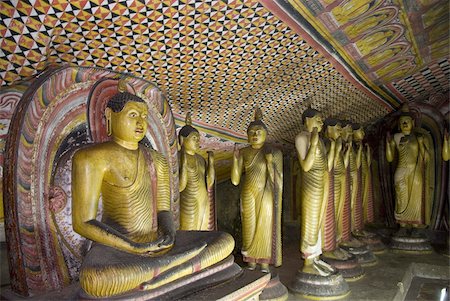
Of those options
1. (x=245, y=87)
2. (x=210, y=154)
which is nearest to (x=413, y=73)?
(x=245, y=87)

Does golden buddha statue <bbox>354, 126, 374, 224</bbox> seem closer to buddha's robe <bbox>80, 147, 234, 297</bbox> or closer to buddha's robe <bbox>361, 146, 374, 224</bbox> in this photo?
buddha's robe <bbox>361, 146, 374, 224</bbox>

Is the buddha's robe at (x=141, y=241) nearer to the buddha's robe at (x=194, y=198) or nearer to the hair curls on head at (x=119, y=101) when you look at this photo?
A: the hair curls on head at (x=119, y=101)

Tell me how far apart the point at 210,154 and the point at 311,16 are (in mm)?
1708

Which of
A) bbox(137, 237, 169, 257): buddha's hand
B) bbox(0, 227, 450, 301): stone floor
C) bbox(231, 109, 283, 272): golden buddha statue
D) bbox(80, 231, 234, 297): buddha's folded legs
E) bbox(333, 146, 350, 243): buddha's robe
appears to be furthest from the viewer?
bbox(333, 146, 350, 243): buddha's robe

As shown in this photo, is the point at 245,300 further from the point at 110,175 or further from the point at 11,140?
the point at 11,140

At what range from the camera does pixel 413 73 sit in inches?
261

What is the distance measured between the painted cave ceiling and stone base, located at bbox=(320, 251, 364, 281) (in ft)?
6.23

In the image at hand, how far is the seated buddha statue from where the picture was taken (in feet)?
8.94

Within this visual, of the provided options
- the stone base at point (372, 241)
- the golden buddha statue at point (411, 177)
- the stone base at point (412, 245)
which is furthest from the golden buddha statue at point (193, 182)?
the golden buddha statue at point (411, 177)

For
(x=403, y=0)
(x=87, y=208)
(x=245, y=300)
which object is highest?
(x=403, y=0)

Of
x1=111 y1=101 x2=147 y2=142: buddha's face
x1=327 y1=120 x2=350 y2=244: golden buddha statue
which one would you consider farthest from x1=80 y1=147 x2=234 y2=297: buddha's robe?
x1=327 y1=120 x2=350 y2=244: golden buddha statue

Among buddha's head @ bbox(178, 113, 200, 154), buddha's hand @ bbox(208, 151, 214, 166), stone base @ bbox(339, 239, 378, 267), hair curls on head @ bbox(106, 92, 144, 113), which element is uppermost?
hair curls on head @ bbox(106, 92, 144, 113)

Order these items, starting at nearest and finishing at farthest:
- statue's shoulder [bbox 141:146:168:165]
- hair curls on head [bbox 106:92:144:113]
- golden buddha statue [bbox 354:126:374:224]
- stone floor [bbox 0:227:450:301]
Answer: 1. hair curls on head [bbox 106:92:144:113]
2. statue's shoulder [bbox 141:146:168:165]
3. stone floor [bbox 0:227:450:301]
4. golden buddha statue [bbox 354:126:374:224]

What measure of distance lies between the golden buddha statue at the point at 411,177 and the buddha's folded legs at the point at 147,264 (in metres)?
4.76
